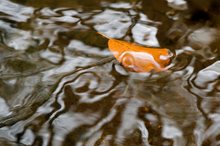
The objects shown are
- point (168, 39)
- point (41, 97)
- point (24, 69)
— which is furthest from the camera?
point (168, 39)

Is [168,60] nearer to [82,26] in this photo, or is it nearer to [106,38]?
[106,38]

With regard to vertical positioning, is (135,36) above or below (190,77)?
above

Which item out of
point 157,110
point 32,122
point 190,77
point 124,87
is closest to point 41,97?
point 32,122

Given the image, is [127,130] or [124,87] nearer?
[127,130]

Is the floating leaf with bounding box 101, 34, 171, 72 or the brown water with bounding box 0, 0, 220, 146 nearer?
the brown water with bounding box 0, 0, 220, 146
